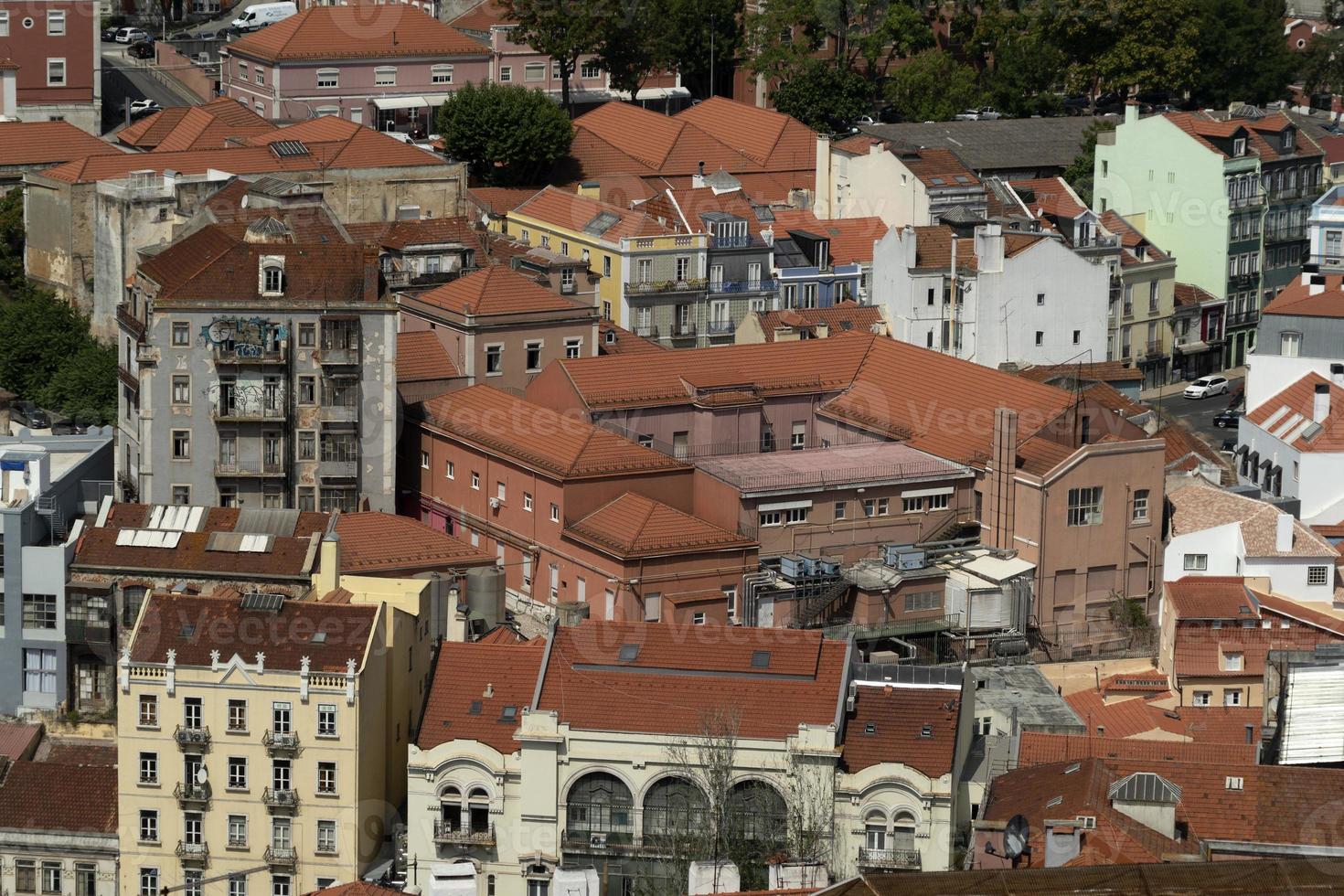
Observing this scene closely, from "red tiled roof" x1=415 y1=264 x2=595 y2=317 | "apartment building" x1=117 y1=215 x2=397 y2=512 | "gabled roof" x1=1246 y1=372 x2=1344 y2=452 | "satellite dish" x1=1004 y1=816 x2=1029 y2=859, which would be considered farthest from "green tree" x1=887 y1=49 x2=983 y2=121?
"satellite dish" x1=1004 y1=816 x2=1029 y2=859

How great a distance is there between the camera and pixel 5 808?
2950 inches

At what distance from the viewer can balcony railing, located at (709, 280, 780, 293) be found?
393ft

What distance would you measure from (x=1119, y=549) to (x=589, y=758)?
2831 cm

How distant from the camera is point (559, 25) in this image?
14838 centimetres

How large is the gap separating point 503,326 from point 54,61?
50062 mm

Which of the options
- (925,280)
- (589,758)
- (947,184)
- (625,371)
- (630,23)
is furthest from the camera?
(630,23)

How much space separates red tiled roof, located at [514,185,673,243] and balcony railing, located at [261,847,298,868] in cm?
5037

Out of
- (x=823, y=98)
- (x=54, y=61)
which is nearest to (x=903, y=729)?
(x=823, y=98)

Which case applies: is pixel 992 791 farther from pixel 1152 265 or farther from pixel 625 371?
pixel 1152 265

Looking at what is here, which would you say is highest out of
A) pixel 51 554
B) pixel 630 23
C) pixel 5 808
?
pixel 630 23

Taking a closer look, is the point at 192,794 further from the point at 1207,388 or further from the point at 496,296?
the point at 1207,388

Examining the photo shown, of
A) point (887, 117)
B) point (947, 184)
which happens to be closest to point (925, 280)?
point (947, 184)

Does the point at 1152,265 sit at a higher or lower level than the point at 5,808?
higher

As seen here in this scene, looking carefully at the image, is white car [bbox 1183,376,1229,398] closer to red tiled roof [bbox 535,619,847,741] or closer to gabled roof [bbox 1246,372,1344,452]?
gabled roof [bbox 1246,372,1344,452]
